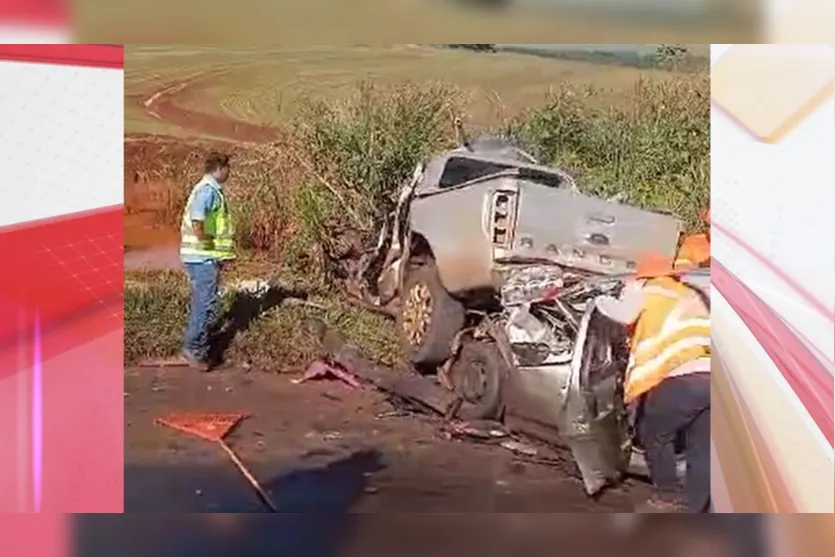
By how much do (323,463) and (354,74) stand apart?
81cm

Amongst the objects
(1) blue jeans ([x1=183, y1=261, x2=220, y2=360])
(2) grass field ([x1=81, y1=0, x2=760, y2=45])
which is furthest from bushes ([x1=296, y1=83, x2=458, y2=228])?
(1) blue jeans ([x1=183, y1=261, x2=220, y2=360])

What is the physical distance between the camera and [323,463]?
1900 millimetres

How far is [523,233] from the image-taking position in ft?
6.25

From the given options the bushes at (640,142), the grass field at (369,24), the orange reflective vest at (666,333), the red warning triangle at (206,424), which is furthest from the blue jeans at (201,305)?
the orange reflective vest at (666,333)

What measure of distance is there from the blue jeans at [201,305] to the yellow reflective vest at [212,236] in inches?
1.0

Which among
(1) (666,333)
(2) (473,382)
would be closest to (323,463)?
(2) (473,382)

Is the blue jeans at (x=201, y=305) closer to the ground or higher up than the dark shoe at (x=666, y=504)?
higher up

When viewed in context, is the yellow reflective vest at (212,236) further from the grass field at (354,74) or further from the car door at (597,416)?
the car door at (597,416)

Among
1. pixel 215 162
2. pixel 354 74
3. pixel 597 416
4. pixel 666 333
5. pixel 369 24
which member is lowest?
pixel 597 416

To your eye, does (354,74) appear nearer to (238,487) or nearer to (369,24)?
(369,24)

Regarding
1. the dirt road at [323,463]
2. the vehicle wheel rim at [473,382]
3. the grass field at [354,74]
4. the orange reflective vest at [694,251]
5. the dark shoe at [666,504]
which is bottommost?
the dark shoe at [666,504]

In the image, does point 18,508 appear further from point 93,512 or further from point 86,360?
point 86,360

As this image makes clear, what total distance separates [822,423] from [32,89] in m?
1.77

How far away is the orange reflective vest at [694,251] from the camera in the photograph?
190 cm
